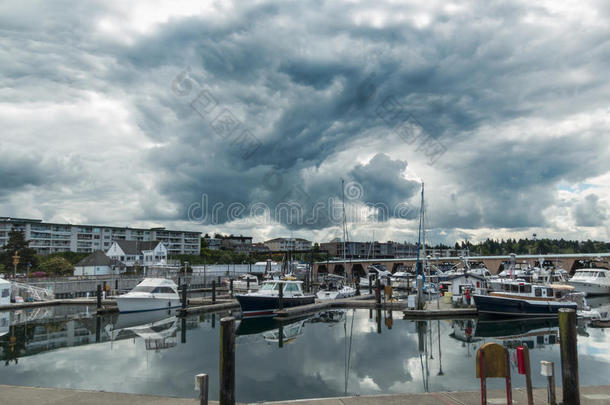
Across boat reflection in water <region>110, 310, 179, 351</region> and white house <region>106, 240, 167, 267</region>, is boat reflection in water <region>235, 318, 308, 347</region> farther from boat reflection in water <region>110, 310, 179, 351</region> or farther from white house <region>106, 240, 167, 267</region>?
white house <region>106, 240, 167, 267</region>

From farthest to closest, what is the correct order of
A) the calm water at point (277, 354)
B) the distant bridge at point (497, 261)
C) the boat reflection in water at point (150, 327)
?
the distant bridge at point (497, 261), the boat reflection in water at point (150, 327), the calm water at point (277, 354)

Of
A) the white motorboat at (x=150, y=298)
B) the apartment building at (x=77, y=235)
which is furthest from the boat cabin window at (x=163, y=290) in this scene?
the apartment building at (x=77, y=235)

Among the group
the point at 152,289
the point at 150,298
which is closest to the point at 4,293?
the point at 152,289

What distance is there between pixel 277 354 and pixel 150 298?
2155cm

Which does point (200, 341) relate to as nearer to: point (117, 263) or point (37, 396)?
point (37, 396)

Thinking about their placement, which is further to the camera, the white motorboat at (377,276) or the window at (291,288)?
the white motorboat at (377,276)

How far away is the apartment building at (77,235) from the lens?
4719 inches

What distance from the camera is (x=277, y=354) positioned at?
22828 mm

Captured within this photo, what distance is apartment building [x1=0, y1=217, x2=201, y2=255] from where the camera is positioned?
120 metres

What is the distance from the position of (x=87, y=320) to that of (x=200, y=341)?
14.6 meters

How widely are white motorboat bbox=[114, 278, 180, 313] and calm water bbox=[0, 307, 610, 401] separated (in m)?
2.46

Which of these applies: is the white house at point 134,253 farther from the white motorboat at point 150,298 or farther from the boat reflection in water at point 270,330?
the boat reflection in water at point 270,330

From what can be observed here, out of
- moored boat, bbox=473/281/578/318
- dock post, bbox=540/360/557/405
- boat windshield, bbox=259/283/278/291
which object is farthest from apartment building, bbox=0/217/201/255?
dock post, bbox=540/360/557/405

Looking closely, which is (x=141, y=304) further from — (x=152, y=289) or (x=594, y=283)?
(x=594, y=283)
